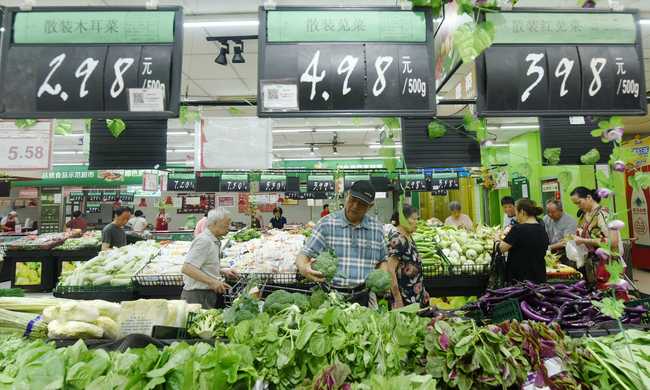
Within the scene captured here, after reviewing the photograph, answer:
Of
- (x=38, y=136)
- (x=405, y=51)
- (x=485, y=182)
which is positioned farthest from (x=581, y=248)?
(x=485, y=182)

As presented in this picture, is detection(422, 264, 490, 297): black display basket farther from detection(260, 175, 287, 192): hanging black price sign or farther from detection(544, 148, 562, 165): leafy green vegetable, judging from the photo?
detection(260, 175, 287, 192): hanging black price sign

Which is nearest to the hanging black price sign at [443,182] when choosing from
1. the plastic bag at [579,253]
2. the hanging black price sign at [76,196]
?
the plastic bag at [579,253]

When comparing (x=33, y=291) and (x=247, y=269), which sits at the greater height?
(x=247, y=269)

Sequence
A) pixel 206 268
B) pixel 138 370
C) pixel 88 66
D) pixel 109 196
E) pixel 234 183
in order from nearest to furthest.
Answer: pixel 138 370, pixel 88 66, pixel 206 268, pixel 234 183, pixel 109 196

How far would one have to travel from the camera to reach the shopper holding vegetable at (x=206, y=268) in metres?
3.56

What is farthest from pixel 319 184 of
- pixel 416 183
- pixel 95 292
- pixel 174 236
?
pixel 95 292

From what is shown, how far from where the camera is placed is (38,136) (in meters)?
3.14

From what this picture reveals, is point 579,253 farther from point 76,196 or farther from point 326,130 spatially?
point 76,196

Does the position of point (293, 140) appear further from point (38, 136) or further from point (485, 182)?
point (38, 136)

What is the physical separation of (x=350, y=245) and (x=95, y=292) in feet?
9.67

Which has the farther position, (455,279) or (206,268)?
(455,279)

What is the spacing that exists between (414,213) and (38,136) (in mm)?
3705

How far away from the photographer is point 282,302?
5.96ft

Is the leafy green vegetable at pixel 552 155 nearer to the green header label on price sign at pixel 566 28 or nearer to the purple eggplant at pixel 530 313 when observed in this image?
the green header label on price sign at pixel 566 28
